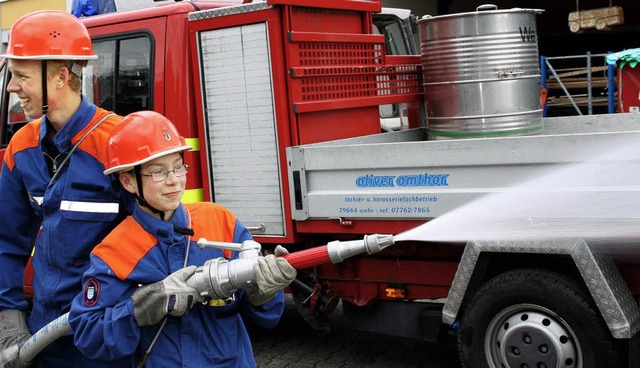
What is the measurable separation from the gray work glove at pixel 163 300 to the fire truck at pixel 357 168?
83.5 inches

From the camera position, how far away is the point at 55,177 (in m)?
2.98

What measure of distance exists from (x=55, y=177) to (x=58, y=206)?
0.11 metres

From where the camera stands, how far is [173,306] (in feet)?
7.93

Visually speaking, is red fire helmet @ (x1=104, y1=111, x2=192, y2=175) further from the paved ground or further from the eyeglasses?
the paved ground

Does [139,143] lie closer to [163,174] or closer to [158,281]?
[163,174]

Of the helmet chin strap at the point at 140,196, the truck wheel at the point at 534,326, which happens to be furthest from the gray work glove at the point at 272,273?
the truck wheel at the point at 534,326

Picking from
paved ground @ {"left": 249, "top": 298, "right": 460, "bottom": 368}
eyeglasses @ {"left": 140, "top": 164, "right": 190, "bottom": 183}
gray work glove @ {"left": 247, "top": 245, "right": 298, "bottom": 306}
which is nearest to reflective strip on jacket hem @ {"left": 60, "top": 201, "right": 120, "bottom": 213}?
eyeglasses @ {"left": 140, "top": 164, "right": 190, "bottom": 183}

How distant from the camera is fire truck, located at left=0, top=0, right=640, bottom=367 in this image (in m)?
4.11

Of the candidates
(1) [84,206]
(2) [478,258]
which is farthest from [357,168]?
(1) [84,206]

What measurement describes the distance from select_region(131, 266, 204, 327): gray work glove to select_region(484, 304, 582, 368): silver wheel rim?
2.31 metres

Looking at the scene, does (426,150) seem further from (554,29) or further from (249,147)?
(554,29)

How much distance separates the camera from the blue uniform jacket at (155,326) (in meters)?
2.48

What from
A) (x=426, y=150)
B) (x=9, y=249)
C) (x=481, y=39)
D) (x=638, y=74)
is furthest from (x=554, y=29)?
(x=9, y=249)

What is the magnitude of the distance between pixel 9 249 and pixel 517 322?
251cm
